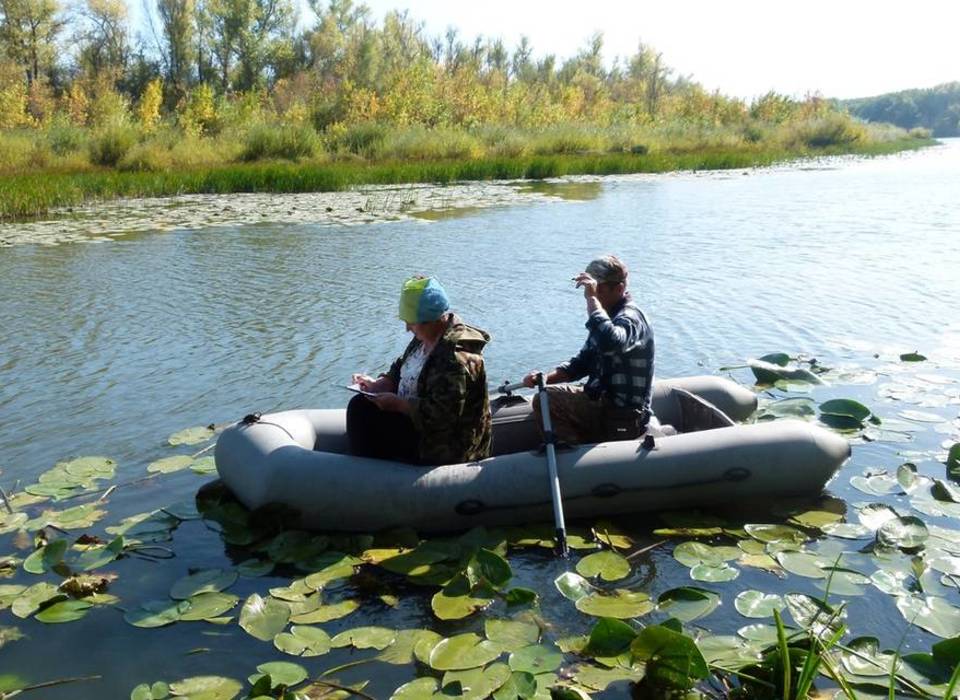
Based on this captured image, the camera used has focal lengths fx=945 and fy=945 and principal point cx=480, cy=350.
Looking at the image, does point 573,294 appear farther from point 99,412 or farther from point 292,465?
point 292,465

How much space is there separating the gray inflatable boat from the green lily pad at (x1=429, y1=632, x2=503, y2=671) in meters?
0.90

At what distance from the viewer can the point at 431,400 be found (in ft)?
13.0

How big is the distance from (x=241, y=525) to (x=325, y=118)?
2438 cm

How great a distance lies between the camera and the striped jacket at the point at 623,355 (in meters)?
4.16

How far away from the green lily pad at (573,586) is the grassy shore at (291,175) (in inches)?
533

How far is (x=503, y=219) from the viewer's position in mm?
14586

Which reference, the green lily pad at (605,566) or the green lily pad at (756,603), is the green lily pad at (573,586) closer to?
the green lily pad at (605,566)

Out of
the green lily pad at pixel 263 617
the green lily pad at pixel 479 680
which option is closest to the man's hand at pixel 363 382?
the green lily pad at pixel 263 617

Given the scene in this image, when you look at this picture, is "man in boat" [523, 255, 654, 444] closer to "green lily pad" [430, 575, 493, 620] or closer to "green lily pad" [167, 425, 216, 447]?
"green lily pad" [430, 575, 493, 620]

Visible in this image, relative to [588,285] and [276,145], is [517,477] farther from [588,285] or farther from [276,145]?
[276,145]

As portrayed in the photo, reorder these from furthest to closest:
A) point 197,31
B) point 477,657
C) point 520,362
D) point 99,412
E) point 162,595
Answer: point 197,31 → point 520,362 → point 99,412 → point 162,595 → point 477,657

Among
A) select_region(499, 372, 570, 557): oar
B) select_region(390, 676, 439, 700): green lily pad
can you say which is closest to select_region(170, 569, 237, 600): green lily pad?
select_region(390, 676, 439, 700): green lily pad

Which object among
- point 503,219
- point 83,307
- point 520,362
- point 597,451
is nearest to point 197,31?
point 503,219

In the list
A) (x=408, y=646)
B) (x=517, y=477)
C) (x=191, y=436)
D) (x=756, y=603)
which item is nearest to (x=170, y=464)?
(x=191, y=436)
